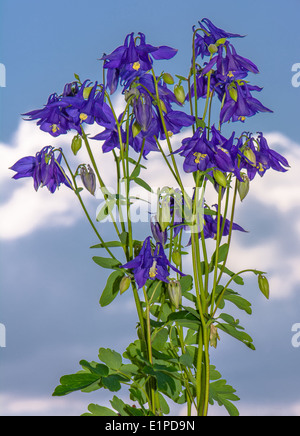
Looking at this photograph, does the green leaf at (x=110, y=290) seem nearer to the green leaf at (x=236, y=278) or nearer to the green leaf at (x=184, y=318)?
the green leaf at (x=184, y=318)

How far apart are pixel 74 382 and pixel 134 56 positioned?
1286 millimetres

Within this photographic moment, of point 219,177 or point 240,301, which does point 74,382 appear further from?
point 219,177

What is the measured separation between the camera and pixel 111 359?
2.59 meters

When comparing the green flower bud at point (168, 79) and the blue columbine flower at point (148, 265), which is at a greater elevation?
the green flower bud at point (168, 79)

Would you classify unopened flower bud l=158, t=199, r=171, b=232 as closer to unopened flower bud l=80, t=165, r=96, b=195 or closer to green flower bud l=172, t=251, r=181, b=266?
green flower bud l=172, t=251, r=181, b=266

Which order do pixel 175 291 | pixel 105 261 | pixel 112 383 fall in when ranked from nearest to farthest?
pixel 112 383, pixel 175 291, pixel 105 261

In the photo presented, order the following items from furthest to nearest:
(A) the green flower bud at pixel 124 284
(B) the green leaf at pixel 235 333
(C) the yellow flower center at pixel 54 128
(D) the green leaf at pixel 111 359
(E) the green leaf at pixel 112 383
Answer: (C) the yellow flower center at pixel 54 128, (B) the green leaf at pixel 235 333, (D) the green leaf at pixel 111 359, (A) the green flower bud at pixel 124 284, (E) the green leaf at pixel 112 383

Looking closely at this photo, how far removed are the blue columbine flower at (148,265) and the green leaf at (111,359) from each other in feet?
1.24

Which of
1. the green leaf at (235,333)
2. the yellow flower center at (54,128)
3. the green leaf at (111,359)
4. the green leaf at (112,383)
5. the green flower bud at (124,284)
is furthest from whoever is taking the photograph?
the yellow flower center at (54,128)

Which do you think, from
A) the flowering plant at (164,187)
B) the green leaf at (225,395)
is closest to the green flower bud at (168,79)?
the flowering plant at (164,187)

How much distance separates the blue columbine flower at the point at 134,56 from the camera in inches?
95.2

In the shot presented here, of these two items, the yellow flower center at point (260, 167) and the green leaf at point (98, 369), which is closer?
the green leaf at point (98, 369)

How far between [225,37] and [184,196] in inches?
29.0

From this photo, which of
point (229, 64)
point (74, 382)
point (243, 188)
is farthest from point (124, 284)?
point (229, 64)
